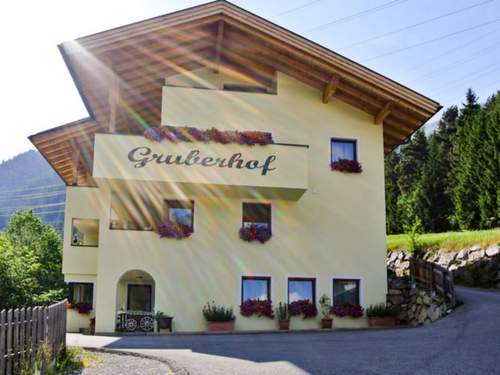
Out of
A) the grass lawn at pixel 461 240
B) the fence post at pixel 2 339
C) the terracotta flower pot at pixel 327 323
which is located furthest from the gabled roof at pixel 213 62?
the fence post at pixel 2 339

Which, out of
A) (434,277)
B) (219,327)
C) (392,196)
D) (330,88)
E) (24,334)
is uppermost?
(330,88)

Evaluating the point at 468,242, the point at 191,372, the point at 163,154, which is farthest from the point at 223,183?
the point at 468,242

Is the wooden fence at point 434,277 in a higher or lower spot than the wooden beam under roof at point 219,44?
lower

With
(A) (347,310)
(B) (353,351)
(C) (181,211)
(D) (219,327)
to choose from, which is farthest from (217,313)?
(B) (353,351)

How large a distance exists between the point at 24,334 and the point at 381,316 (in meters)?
13.6

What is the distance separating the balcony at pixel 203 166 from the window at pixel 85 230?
5.02 meters

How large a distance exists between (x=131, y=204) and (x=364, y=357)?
486 inches

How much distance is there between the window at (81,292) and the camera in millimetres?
24188

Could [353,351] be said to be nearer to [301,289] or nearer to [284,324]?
[284,324]

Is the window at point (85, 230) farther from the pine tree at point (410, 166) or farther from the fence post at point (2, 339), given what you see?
the pine tree at point (410, 166)

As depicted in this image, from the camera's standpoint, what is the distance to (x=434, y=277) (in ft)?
68.3

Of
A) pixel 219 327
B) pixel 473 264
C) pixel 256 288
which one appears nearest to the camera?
pixel 219 327

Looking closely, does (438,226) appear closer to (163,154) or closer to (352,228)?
(352,228)

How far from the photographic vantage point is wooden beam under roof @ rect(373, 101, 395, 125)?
70.8 feet
